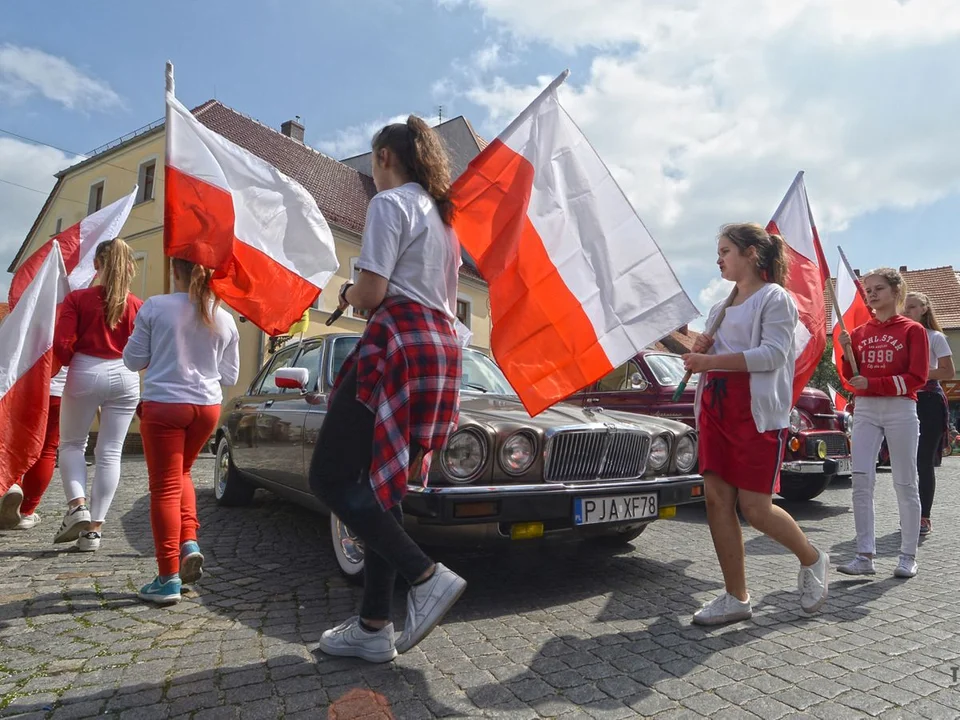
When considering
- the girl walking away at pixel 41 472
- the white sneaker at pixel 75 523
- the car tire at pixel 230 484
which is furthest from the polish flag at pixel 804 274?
the girl walking away at pixel 41 472

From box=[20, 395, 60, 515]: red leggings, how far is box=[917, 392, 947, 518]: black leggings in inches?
253

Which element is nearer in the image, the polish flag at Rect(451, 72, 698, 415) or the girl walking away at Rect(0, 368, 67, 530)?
the polish flag at Rect(451, 72, 698, 415)

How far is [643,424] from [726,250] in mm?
1238

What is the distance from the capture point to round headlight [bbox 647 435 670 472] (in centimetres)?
412

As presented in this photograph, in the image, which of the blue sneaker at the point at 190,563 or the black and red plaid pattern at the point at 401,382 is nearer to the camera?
the black and red plaid pattern at the point at 401,382

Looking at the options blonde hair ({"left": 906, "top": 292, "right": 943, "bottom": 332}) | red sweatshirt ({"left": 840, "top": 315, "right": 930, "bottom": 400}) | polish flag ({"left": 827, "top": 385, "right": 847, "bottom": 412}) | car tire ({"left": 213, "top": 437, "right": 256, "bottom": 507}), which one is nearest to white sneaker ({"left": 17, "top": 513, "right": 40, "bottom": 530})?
car tire ({"left": 213, "top": 437, "right": 256, "bottom": 507})

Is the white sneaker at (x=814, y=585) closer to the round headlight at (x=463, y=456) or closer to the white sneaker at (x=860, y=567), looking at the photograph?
the white sneaker at (x=860, y=567)

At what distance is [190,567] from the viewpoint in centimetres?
347

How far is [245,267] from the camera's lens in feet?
12.8

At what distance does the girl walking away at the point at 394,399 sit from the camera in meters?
2.46

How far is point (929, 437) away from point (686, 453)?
8.31ft

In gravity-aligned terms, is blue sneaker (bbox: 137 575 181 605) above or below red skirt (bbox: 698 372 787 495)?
below

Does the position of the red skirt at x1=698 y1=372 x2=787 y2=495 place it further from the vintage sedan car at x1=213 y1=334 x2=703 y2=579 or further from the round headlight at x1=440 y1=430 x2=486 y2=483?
the round headlight at x1=440 y1=430 x2=486 y2=483

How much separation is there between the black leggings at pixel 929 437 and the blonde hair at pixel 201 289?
17.2ft
